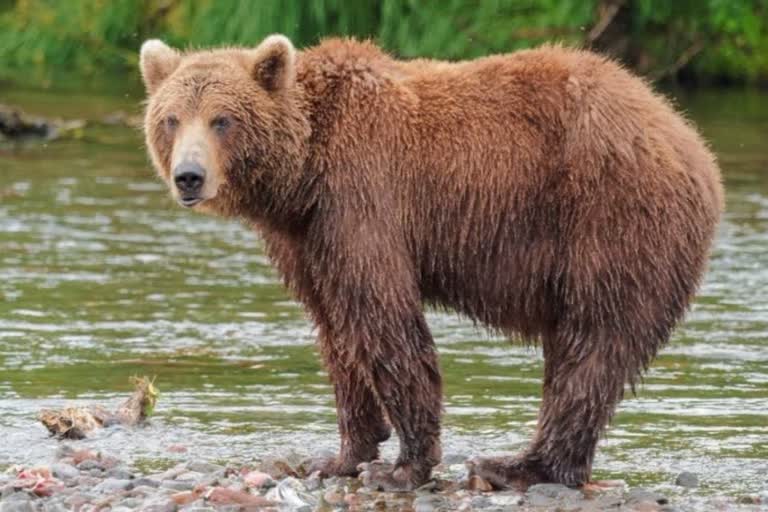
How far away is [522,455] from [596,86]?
1473 millimetres

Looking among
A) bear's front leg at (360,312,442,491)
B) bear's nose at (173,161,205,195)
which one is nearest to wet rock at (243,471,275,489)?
bear's front leg at (360,312,442,491)

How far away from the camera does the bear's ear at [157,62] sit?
761 cm

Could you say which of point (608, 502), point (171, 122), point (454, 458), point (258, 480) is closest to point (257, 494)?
point (258, 480)

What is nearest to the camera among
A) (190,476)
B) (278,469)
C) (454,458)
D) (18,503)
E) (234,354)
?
(18,503)

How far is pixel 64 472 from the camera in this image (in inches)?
300

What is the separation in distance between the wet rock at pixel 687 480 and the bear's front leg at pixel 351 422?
3.99 feet

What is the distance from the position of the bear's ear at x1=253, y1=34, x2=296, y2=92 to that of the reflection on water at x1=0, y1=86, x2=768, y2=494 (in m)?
1.62

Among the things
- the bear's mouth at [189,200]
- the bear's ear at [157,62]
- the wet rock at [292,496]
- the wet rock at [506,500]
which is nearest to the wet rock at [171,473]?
the wet rock at [292,496]

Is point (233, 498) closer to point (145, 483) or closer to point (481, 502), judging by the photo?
point (145, 483)

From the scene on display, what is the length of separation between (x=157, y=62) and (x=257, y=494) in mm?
1753

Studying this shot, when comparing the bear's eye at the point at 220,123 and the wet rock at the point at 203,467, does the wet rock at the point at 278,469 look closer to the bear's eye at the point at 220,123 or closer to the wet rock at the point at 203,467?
the wet rock at the point at 203,467

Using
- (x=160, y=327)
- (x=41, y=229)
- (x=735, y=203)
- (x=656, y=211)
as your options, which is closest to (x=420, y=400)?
(x=656, y=211)

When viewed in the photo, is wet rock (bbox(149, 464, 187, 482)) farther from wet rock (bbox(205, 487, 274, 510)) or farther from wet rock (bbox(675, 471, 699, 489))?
wet rock (bbox(675, 471, 699, 489))

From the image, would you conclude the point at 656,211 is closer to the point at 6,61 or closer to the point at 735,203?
the point at 735,203
